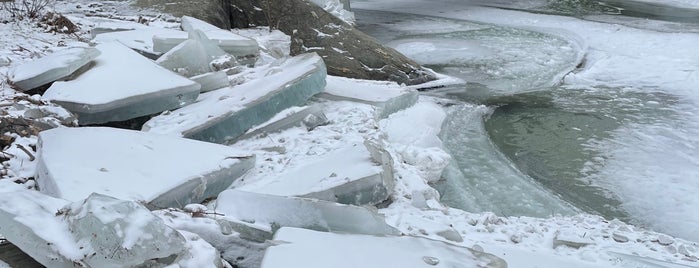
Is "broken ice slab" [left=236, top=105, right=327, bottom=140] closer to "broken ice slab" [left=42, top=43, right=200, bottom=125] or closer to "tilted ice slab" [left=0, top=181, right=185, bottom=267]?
"broken ice slab" [left=42, top=43, right=200, bottom=125]

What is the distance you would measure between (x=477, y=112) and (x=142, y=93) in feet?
13.0

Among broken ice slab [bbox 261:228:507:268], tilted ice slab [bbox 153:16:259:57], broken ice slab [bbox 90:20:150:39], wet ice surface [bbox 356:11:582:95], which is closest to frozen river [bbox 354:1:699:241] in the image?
wet ice surface [bbox 356:11:582:95]

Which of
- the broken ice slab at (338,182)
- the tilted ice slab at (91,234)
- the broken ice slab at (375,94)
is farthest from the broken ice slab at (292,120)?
the tilted ice slab at (91,234)

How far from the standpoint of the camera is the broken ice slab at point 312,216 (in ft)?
9.05

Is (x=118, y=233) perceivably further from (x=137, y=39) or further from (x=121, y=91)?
(x=137, y=39)

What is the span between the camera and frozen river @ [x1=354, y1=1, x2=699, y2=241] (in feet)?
15.5

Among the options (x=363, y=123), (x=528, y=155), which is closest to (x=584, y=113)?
(x=528, y=155)

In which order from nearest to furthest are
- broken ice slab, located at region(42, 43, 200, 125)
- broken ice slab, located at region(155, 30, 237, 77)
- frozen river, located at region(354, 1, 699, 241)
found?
1. broken ice slab, located at region(42, 43, 200, 125)
2. frozen river, located at region(354, 1, 699, 241)
3. broken ice slab, located at region(155, 30, 237, 77)

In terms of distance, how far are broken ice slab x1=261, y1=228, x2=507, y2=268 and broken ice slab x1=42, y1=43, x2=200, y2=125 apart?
2178 mm

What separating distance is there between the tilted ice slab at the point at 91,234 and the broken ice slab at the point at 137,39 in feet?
11.4

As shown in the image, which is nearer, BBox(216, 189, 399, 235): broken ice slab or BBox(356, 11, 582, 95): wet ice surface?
BBox(216, 189, 399, 235): broken ice slab

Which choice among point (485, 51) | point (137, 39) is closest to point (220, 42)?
point (137, 39)

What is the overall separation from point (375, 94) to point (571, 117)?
249 centimetres

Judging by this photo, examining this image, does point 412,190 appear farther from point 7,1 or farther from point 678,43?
point 678,43
